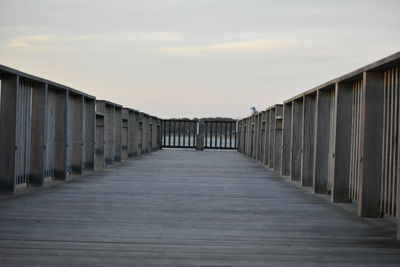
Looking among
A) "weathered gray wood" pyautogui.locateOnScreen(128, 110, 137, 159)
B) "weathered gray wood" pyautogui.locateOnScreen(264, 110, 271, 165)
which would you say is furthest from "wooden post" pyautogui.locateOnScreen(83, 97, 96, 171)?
"weathered gray wood" pyautogui.locateOnScreen(128, 110, 137, 159)

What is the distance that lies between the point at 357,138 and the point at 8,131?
3.99m

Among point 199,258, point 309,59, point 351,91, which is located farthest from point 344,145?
point 309,59

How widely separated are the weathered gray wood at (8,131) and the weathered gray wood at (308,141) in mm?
4230

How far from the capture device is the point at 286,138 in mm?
10188

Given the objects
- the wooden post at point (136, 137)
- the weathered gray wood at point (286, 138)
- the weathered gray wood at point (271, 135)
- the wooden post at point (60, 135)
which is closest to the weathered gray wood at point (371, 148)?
the wooden post at point (60, 135)

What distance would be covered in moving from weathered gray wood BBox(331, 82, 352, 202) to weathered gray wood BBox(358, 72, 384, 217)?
1.07 meters

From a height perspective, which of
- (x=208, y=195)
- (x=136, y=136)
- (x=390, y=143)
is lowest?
(x=208, y=195)

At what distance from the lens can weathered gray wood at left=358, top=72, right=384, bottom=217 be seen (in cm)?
509

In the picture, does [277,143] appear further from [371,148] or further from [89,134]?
[371,148]

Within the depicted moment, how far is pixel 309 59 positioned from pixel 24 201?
61.6 feet

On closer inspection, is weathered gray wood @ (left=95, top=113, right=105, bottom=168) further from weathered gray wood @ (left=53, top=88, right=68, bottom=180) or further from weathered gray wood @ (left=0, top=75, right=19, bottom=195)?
weathered gray wood @ (left=0, top=75, right=19, bottom=195)

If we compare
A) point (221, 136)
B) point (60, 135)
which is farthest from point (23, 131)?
point (221, 136)

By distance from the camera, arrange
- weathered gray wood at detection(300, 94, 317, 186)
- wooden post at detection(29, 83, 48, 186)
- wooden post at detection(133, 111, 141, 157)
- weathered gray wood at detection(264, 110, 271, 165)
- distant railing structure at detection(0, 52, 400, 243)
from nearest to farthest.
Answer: distant railing structure at detection(0, 52, 400, 243), wooden post at detection(29, 83, 48, 186), weathered gray wood at detection(300, 94, 317, 186), weathered gray wood at detection(264, 110, 271, 165), wooden post at detection(133, 111, 141, 157)

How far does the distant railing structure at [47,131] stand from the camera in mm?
6121
